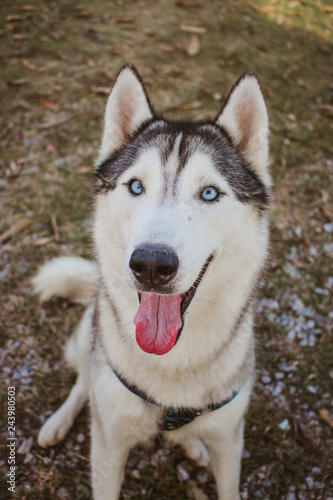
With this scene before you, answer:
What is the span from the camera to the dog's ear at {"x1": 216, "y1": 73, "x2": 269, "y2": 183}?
2082 millimetres

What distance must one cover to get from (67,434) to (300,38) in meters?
6.44

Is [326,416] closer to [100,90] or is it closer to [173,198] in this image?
[173,198]

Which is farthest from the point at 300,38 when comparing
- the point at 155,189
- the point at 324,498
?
the point at 324,498

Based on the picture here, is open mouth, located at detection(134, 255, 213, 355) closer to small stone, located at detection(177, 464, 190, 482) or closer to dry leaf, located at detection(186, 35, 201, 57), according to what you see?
small stone, located at detection(177, 464, 190, 482)

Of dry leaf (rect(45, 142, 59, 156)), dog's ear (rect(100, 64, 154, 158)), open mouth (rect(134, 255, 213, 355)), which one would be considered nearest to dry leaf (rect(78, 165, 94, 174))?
dry leaf (rect(45, 142, 59, 156))

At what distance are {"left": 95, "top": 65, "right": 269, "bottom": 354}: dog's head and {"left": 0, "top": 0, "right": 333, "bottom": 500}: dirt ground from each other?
47cm

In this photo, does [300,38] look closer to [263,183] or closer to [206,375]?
[263,183]

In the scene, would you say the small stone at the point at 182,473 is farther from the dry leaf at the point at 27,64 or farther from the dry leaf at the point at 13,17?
the dry leaf at the point at 13,17

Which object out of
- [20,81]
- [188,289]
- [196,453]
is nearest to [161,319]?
[188,289]

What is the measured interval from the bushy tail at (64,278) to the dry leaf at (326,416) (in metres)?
2.04

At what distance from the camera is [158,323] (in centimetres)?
188

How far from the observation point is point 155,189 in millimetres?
1940

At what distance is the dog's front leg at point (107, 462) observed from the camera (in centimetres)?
223

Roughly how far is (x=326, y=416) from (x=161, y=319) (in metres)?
2.01
